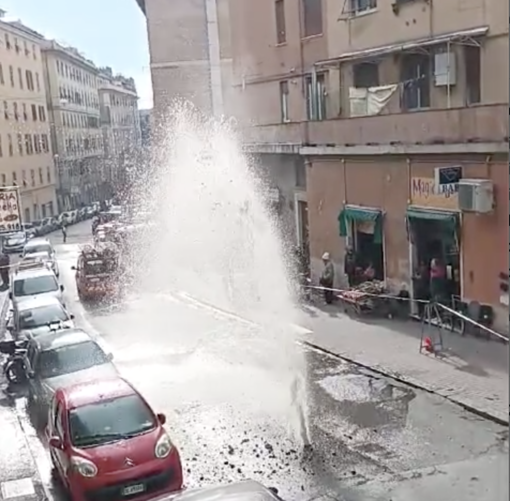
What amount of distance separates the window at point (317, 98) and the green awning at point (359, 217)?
2.53 m

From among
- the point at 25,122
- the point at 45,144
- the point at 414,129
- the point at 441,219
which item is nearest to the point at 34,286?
the point at 414,129

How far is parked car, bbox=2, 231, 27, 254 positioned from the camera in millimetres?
24222

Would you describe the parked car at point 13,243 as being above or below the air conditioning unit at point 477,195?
below

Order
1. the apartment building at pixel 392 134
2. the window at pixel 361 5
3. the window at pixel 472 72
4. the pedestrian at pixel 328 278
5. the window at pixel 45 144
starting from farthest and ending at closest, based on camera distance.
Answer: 1. the window at pixel 45 144
2. the pedestrian at pixel 328 278
3. the window at pixel 361 5
4. the window at pixel 472 72
5. the apartment building at pixel 392 134

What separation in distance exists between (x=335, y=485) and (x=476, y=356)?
3371 millimetres

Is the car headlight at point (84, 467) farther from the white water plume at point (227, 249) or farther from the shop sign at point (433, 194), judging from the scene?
the shop sign at point (433, 194)

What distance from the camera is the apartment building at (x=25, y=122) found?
24094 mm

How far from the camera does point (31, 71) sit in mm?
27484

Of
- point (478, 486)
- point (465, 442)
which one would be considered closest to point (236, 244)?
point (465, 442)

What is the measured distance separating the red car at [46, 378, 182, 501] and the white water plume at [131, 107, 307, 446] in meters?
1.94

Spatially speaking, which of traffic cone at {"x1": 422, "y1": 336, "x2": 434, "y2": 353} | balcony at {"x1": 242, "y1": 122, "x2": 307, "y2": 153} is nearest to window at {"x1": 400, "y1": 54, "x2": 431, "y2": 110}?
balcony at {"x1": 242, "y1": 122, "x2": 307, "y2": 153}

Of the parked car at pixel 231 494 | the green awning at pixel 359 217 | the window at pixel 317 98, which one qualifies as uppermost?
the window at pixel 317 98

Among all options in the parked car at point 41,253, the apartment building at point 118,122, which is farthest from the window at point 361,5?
the apartment building at point 118,122

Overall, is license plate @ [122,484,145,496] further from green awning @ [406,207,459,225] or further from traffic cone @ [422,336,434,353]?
green awning @ [406,207,459,225]
